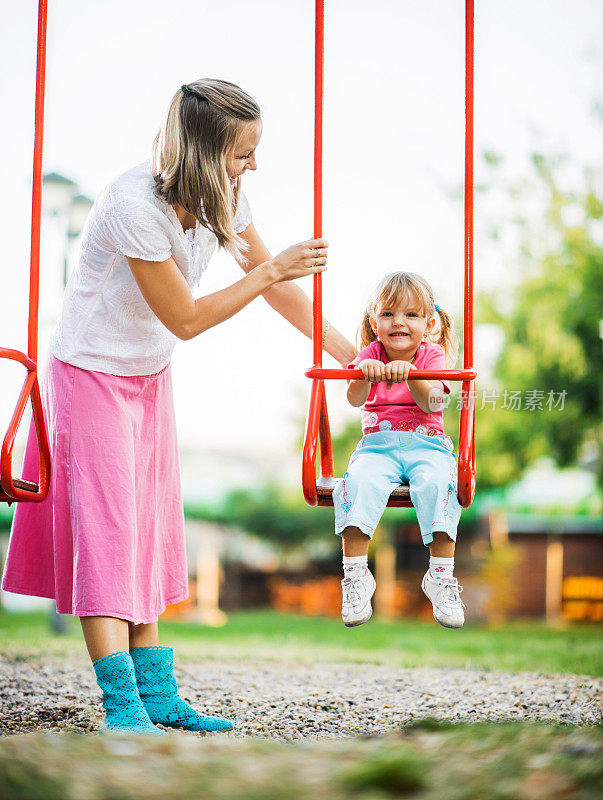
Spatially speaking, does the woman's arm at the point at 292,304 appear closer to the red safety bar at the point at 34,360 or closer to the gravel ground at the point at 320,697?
the red safety bar at the point at 34,360

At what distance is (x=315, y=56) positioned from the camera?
10.6 feet

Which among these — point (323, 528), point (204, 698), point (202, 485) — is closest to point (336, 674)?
point (204, 698)

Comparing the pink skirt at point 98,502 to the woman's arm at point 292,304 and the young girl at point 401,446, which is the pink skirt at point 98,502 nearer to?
the woman's arm at point 292,304

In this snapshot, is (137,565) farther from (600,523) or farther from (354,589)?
(600,523)

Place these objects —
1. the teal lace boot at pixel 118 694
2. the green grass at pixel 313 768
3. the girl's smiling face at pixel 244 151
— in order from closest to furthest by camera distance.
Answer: the green grass at pixel 313 768 < the teal lace boot at pixel 118 694 < the girl's smiling face at pixel 244 151

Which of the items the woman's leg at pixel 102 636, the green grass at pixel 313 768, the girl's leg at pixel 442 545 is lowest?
the green grass at pixel 313 768

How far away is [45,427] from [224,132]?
1097 mm

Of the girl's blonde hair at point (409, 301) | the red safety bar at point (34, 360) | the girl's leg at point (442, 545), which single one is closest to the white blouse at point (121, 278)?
the red safety bar at point (34, 360)

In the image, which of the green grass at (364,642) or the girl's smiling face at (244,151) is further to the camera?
the green grass at (364,642)

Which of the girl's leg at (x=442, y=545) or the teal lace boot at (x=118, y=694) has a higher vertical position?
the girl's leg at (x=442, y=545)

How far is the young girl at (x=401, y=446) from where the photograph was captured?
3119 mm

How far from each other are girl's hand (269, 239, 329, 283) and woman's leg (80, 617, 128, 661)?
1.19 meters

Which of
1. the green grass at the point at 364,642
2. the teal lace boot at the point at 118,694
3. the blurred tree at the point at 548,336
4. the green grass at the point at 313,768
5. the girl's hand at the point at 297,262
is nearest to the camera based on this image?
the green grass at the point at 313,768

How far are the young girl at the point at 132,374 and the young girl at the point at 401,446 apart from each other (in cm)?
50
